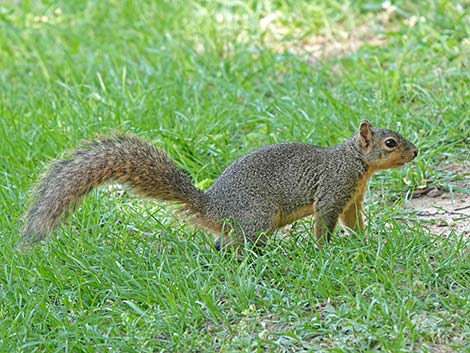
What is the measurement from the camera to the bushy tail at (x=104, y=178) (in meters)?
3.74

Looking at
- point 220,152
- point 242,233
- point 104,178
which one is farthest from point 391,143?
point 104,178

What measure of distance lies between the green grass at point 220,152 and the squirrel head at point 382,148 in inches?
10.3

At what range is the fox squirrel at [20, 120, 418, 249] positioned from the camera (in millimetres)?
3910

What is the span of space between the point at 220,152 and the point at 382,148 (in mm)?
1154

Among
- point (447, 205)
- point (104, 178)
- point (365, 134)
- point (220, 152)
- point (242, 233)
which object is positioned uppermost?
point (104, 178)

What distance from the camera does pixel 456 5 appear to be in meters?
6.54

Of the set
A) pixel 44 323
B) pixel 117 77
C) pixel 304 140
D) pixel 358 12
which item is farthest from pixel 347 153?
pixel 358 12

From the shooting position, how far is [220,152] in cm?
512

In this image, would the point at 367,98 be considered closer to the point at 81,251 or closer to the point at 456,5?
the point at 456,5

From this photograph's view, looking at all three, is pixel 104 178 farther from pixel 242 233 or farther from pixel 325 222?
pixel 325 222

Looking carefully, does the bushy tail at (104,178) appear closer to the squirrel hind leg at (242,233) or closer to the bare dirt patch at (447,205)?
the squirrel hind leg at (242,233)

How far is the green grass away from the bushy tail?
0.76 ft

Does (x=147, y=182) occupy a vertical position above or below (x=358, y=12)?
above

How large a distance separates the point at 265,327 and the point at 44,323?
86 cm
